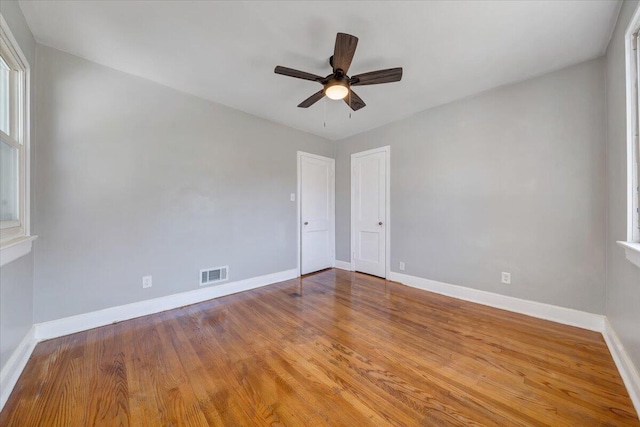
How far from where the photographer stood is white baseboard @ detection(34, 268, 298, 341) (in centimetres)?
200

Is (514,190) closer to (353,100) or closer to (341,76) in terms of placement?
(353,100)

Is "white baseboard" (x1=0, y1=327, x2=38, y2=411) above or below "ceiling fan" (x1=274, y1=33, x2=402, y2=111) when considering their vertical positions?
below

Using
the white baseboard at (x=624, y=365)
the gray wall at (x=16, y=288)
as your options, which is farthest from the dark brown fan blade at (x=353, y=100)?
the white baseboard at (x=624, y=365)

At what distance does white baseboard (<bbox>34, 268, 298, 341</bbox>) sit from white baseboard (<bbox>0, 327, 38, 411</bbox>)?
0.41ft

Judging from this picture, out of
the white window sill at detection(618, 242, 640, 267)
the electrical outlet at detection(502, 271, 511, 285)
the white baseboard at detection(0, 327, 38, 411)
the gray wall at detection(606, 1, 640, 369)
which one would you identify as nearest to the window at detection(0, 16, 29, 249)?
the white baseboard at detection(0, 327, 38, 411)

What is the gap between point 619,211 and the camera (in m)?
1.75

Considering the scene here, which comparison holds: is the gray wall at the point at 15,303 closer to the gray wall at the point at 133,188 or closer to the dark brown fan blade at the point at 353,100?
the gray wall at the point at 133,188

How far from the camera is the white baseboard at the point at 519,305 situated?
2.12 metres

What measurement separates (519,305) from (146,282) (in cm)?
397

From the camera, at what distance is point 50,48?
200 cm

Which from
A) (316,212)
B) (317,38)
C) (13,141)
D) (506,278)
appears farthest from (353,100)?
(13,141)

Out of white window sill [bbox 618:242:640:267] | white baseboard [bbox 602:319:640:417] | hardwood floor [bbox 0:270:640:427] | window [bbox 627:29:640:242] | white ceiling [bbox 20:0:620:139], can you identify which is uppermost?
white ceiling [bbox 20:0:620:139]

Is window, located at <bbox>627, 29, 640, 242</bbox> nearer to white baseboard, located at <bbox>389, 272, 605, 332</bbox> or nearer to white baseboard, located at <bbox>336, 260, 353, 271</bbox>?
white baseboard, located at <bbox>389, 272, 605, 332</bbox>

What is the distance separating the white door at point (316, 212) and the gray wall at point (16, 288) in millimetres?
2894
